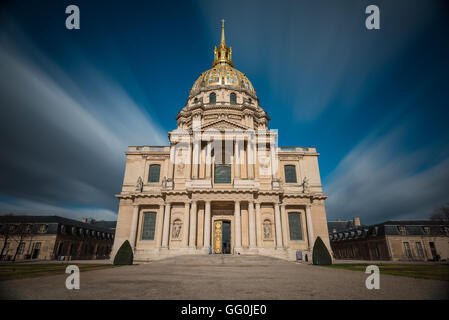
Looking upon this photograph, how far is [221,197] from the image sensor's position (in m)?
24.6

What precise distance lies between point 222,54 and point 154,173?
3274cm

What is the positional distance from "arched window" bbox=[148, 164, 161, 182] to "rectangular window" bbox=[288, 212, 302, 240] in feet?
56.3

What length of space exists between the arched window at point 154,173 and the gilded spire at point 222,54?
97.4 ft

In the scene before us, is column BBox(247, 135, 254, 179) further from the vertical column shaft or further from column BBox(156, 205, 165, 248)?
column BBox(156, 205, 165, 248)

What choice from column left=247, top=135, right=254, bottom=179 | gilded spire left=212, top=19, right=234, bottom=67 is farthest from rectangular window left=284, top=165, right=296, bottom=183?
gilded spire left=212, top=19, right=234, bottom=67

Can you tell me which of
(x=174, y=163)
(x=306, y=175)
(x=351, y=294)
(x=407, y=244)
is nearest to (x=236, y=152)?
(x=174, y=163)

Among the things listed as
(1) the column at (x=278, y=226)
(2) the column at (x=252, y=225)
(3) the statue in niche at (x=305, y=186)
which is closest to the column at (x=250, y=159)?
(2) the column at (x=252, y=225)

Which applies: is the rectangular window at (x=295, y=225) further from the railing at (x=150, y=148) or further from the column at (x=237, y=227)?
the railing at (x=150, y=148)

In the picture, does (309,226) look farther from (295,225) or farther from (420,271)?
(420,271)

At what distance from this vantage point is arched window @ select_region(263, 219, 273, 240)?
985 inches

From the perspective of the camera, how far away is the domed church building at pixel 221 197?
24.2m

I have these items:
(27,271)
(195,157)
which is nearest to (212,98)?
(195,157)
